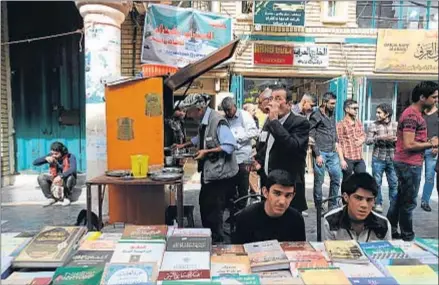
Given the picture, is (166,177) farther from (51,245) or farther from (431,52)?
(431,52)

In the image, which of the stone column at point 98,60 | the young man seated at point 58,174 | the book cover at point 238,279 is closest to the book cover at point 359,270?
the book cover at point 238,279

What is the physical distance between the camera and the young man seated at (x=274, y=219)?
206cm

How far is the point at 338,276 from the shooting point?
1142 mm

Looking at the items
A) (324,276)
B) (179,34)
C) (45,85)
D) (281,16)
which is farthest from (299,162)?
(45,85)

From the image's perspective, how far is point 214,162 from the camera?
3.55 m

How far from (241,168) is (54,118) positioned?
4.35 metres

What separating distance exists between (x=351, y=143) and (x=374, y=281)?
3729mm

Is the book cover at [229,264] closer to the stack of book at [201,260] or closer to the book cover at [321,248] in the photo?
the stack of book at [201,260]

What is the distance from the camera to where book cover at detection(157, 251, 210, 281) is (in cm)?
114

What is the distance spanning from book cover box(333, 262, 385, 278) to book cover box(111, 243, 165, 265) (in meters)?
0.57

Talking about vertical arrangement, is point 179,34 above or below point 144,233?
above

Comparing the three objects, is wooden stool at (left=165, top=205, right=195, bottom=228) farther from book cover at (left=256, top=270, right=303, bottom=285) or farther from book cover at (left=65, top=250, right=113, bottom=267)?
book cover at (left=256, top=270, right=303, bottom=285)

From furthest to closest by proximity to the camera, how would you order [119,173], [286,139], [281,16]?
[281,16]
[119,173]
[286,139]

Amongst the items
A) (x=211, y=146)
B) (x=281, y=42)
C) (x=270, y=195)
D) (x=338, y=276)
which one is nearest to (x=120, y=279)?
(x=338, y=276)
